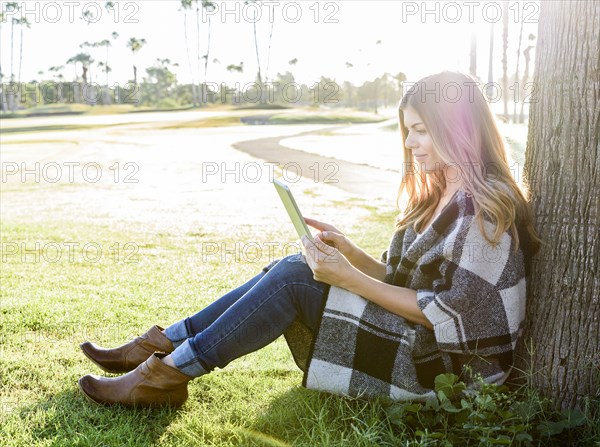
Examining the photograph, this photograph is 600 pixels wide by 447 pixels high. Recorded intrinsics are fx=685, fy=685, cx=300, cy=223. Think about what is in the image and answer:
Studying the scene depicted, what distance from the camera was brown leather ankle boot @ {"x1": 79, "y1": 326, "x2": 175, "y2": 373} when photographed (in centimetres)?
318

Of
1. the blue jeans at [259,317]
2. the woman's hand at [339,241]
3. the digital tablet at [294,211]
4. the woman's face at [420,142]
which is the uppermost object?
the woman's face at [420,142]

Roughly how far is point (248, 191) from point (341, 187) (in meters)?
2.02

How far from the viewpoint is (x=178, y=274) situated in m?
6.14

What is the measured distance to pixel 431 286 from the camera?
266 centimetres

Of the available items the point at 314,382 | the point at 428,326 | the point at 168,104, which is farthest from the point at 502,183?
the point at 168,104

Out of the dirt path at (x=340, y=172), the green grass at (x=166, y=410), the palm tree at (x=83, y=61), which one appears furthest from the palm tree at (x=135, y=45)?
the green grass at (x=166, y=410)

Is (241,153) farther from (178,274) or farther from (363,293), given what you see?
(363,293)

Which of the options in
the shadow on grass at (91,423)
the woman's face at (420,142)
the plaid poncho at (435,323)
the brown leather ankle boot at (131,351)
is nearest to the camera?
the plaid poncho at (435,323)

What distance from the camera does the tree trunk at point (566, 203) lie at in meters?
2.60

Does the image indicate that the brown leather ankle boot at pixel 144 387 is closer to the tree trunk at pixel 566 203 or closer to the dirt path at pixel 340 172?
the tree trunk at pixel 566 203

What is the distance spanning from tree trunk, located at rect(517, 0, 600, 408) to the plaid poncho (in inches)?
5.7

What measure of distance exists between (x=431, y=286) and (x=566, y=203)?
24.2 inches

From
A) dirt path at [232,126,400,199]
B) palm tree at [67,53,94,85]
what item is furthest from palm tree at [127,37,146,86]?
dirt path at [232,126,400,199]

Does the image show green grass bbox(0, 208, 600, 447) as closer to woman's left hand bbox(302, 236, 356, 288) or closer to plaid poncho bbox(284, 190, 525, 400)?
plaid poncho bbox(284, 190, 525, 400)
